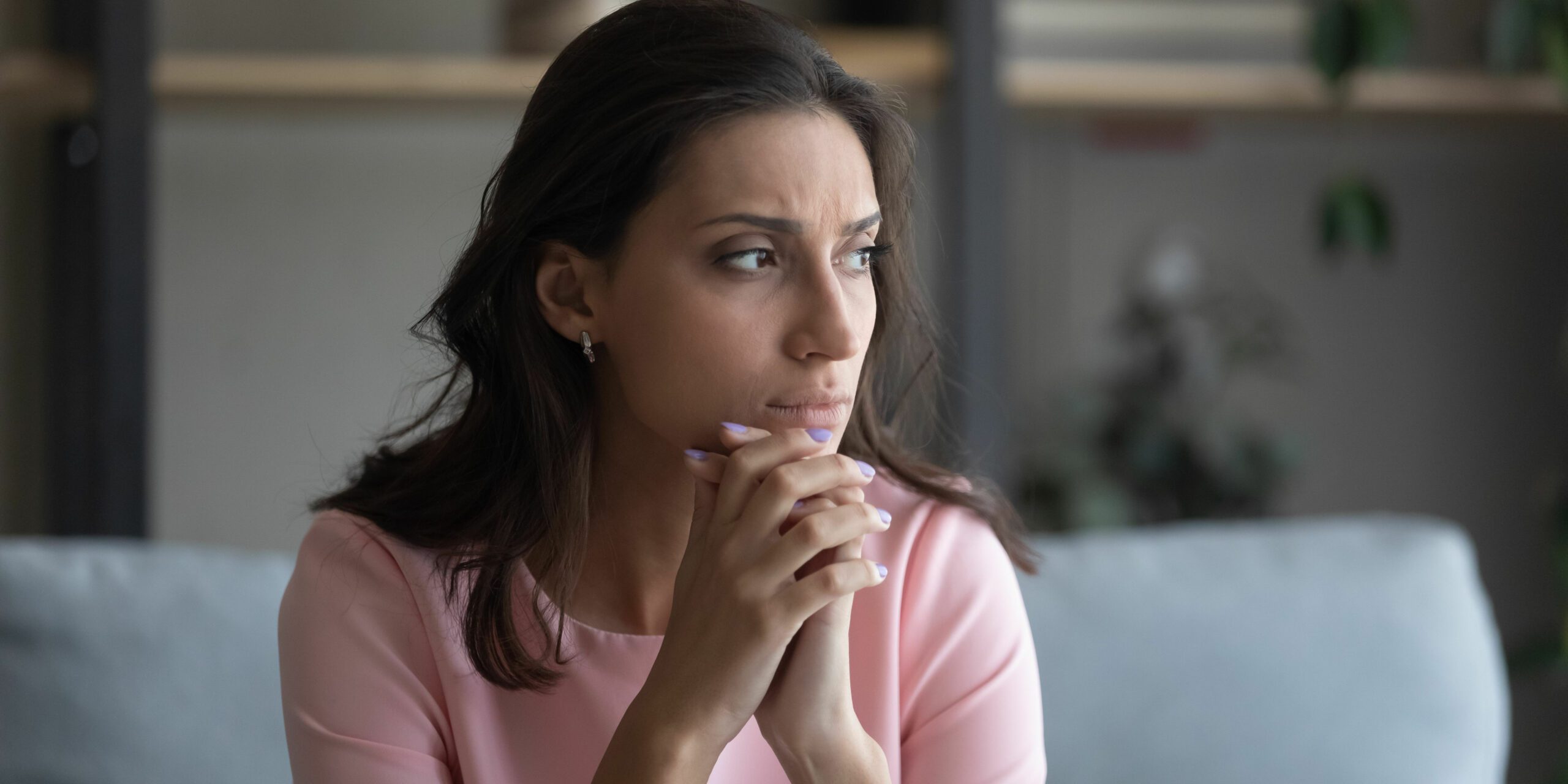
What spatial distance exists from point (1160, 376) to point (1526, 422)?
2.71 ft

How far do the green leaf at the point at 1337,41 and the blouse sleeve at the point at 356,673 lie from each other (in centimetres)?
160

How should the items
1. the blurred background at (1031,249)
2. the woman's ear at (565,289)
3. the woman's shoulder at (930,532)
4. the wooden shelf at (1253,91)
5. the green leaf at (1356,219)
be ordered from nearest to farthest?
the woman's ear at (565,289)
the woman's shoulder at (930,532)
the blurred background at (1031,249)
the wooden shelf at (1253,91)
the green leaf at (1356,219)

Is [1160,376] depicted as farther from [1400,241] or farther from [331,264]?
[331,264]

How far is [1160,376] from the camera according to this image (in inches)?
94.8

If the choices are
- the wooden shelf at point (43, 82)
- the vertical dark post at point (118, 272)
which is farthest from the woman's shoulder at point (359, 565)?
the wooden shelf at point (43, 82)

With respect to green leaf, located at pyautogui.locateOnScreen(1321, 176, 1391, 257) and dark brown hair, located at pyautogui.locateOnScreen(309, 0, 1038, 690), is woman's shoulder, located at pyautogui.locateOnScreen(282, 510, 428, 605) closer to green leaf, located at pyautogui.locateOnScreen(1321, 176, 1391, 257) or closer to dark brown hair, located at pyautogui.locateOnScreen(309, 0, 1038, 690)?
dark brown hair, located at pyautogui.locateOnScreen(309, 0, 1038, 690)

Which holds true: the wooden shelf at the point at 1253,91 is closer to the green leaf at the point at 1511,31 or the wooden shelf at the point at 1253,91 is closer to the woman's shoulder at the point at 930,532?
the green leaf at the point at 1511,31

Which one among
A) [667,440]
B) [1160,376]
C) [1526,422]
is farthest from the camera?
[1526,422]

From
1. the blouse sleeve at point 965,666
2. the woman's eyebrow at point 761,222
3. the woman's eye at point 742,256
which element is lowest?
the blouse sleeve at point 965,666

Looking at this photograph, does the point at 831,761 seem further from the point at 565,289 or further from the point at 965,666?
the point at 565,289

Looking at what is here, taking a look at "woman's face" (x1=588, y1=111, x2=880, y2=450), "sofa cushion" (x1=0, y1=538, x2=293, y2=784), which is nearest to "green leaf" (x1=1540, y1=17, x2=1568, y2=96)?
"woman's face" (x1=588, y1=111, x2=880, y2=450)

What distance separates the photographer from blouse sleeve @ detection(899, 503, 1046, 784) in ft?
3.37

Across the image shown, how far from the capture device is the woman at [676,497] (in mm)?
883

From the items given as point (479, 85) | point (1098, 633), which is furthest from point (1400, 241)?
point (479, 85)
